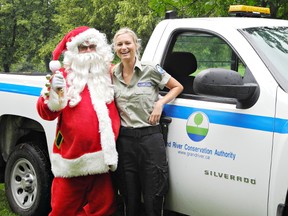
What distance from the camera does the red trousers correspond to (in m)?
4.32

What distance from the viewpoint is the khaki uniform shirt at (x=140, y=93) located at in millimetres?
3963

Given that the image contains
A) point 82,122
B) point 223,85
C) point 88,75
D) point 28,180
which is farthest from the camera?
point 28,180

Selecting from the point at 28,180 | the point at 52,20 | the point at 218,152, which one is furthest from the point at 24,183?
the point at 52,20

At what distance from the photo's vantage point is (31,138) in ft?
17.5

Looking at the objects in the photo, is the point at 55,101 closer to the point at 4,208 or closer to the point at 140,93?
the point at 140,93

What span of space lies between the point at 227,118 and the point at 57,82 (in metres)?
1.25

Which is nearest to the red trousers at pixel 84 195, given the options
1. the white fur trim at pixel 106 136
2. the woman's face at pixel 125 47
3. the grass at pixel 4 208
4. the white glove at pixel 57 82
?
the white fur trim at pixel 106 136

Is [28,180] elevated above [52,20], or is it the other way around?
[28,180]

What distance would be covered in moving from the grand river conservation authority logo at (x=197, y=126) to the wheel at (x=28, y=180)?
1.74 meters

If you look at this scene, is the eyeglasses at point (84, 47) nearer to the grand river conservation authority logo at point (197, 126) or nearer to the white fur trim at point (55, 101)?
the white fur trim at point (55, 101)

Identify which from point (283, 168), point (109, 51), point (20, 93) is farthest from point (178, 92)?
point (20, 93)

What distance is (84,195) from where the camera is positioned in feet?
14.6

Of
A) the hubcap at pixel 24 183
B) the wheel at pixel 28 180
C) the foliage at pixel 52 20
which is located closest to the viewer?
the wheel at pixel 28 180

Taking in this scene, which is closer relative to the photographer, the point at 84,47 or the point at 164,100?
the point at 164,100
